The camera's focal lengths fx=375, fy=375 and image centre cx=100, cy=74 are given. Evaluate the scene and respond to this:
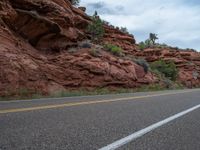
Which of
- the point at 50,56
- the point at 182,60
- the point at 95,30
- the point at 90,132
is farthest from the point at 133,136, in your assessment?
the point at 182,60

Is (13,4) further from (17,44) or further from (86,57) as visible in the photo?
(86,57)

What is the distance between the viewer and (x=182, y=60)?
58.0 metres

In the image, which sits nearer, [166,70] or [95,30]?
[95,30]

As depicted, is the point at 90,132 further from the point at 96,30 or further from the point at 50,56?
the point at 96,30

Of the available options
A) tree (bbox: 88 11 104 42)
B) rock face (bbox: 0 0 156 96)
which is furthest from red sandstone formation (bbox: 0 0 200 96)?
tree (bbox: 88 11 104 42)

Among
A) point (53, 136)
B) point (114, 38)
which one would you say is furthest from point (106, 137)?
point (114, 38)

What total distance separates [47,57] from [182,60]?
1516 inches

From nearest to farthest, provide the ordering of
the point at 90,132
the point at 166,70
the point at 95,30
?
the point at 90,132
the point at 95,30
the point at 166,70

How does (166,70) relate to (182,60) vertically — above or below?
below

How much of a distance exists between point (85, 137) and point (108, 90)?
65.7ft

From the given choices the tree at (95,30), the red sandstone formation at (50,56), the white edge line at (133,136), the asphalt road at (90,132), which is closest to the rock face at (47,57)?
the red sandstone formation at (50,56)

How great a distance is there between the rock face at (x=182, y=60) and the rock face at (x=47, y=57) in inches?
949

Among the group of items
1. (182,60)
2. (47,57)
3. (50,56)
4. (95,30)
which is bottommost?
(47,57)

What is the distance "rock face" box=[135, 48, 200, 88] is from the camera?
176 feet
